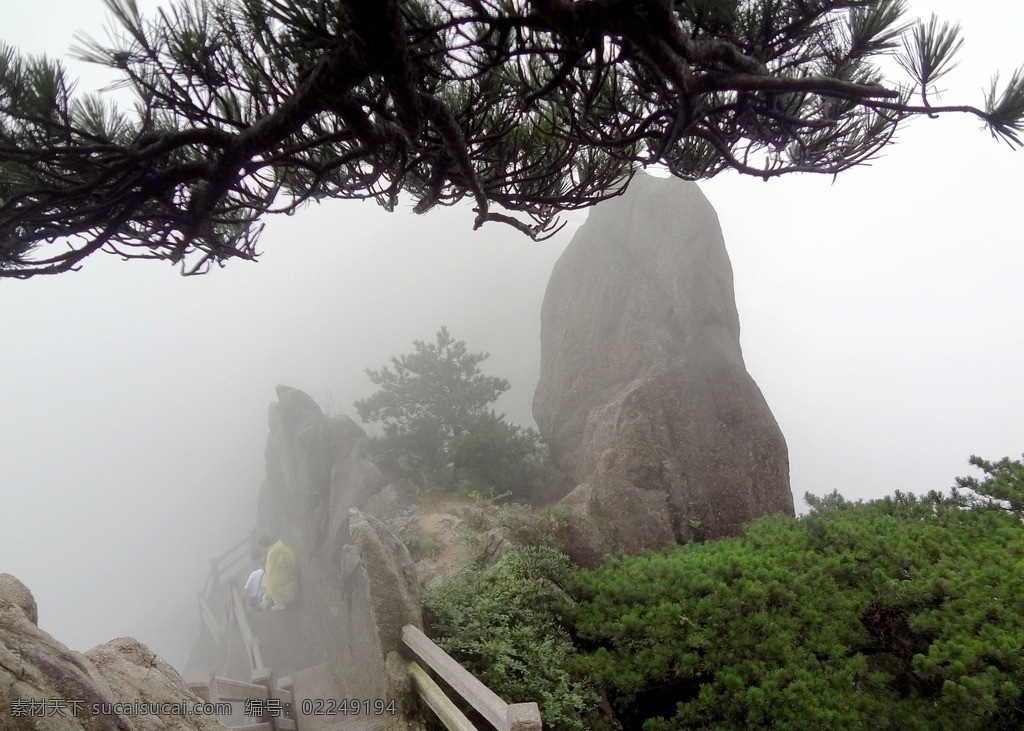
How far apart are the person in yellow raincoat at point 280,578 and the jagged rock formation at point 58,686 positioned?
28.6 feet

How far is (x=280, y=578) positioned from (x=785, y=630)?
10.1 metres

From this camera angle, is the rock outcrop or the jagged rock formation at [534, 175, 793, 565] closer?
the rock outcrop

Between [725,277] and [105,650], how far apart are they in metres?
10.9

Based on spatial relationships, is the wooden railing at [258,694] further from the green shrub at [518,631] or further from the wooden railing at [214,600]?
the wooden railing at [214,600]

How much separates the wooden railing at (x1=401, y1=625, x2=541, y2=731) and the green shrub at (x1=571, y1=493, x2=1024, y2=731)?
54.2 inches

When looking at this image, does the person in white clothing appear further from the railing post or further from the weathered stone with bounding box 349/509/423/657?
the railing post

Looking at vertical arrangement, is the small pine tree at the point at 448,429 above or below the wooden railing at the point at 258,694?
above

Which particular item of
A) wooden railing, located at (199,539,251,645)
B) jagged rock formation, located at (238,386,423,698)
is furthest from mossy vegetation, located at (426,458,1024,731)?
wooden railing, located at (199,539,251,645)

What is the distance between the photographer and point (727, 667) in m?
4.30

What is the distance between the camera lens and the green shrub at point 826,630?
375 cm

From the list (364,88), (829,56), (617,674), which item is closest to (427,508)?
(617,674)

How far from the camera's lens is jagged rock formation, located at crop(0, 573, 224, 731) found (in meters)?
2.05

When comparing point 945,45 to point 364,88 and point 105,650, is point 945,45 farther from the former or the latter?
point 105,650

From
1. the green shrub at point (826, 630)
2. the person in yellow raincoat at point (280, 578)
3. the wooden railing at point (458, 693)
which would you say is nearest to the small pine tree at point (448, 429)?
the person in yellow raincoat at point (280, 578)
